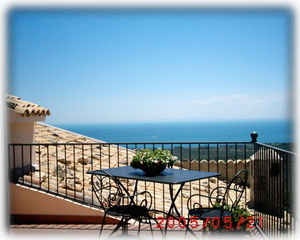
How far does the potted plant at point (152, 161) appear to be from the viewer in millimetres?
4055

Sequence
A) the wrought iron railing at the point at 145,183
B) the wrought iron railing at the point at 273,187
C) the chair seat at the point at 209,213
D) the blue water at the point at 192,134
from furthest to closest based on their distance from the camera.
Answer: the blue water at the point at 192,134 < the wrought iron railing at the point at 145,183 < the chair seat at the point at 209,213 < the wrought iron railing at the point at 273,187

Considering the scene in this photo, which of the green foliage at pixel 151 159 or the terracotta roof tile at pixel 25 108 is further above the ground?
the terracotta roof tile at pixel 25 108

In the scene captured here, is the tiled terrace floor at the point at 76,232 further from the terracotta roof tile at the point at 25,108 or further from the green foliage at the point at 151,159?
the terracotta roof tile at the point at 25,108

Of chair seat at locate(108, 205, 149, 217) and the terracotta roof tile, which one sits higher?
the terracotta roof tile

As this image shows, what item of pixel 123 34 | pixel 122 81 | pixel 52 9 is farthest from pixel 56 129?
pixel 122 81

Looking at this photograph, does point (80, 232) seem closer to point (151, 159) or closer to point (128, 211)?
point (128, 211)

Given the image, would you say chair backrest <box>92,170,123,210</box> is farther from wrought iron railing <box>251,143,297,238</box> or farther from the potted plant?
wrought iron railing <box>251,143,297,238</box>

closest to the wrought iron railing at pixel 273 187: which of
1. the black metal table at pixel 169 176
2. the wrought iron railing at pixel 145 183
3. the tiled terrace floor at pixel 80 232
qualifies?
the wrought iron railing at pixel 145 183

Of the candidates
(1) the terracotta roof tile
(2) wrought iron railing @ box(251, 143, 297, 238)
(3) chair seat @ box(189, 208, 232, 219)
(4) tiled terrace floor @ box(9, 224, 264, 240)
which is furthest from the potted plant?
(1) the terracotta roof tile

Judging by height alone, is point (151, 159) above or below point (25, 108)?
below

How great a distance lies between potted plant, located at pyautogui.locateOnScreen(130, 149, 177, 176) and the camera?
160 inches

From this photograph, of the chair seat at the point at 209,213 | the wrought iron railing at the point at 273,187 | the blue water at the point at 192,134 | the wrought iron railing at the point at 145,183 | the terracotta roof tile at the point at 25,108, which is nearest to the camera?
the wrought iron railing at the point at 273,187

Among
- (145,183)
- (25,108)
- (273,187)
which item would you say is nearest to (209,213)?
(273,187)

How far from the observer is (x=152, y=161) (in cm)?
405
